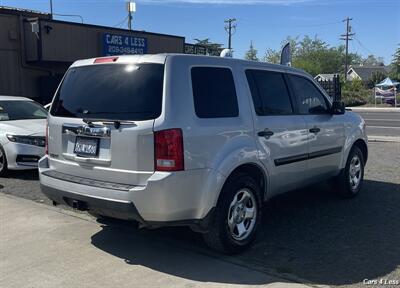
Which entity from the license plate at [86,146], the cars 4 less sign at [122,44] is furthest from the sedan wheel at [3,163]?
the cars 4 less sign at [122,44]

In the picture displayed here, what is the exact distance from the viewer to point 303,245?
4961 mm

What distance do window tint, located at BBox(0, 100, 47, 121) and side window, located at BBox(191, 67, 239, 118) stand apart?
19.3 feet

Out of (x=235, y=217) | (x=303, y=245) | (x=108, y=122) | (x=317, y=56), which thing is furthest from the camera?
(x=317, y=56)

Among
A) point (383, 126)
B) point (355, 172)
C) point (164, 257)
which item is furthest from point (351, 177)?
point (383, 126)

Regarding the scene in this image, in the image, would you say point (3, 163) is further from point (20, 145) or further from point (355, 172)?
point (355, 172)

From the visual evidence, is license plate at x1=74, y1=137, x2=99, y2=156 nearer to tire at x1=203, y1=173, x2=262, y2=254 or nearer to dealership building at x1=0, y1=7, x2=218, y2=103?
tire at x1=203, y1=173, x2=262, y2=254

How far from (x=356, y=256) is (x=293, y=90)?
2115 millimetres

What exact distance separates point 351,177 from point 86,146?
4035mm

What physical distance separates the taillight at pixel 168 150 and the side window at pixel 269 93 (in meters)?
1.26

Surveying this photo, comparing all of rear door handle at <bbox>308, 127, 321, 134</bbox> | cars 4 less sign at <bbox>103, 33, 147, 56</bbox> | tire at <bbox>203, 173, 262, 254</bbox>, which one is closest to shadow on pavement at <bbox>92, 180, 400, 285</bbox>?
tire at <bbox>203, 173, 262, 254</bbox>

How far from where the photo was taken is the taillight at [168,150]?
411 centimetres

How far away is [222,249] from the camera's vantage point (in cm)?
463

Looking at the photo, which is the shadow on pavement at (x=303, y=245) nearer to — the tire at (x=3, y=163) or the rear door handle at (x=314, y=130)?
the rear door handle at (x=314, y=130)

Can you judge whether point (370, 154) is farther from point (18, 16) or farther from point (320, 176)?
point (18, 16)
